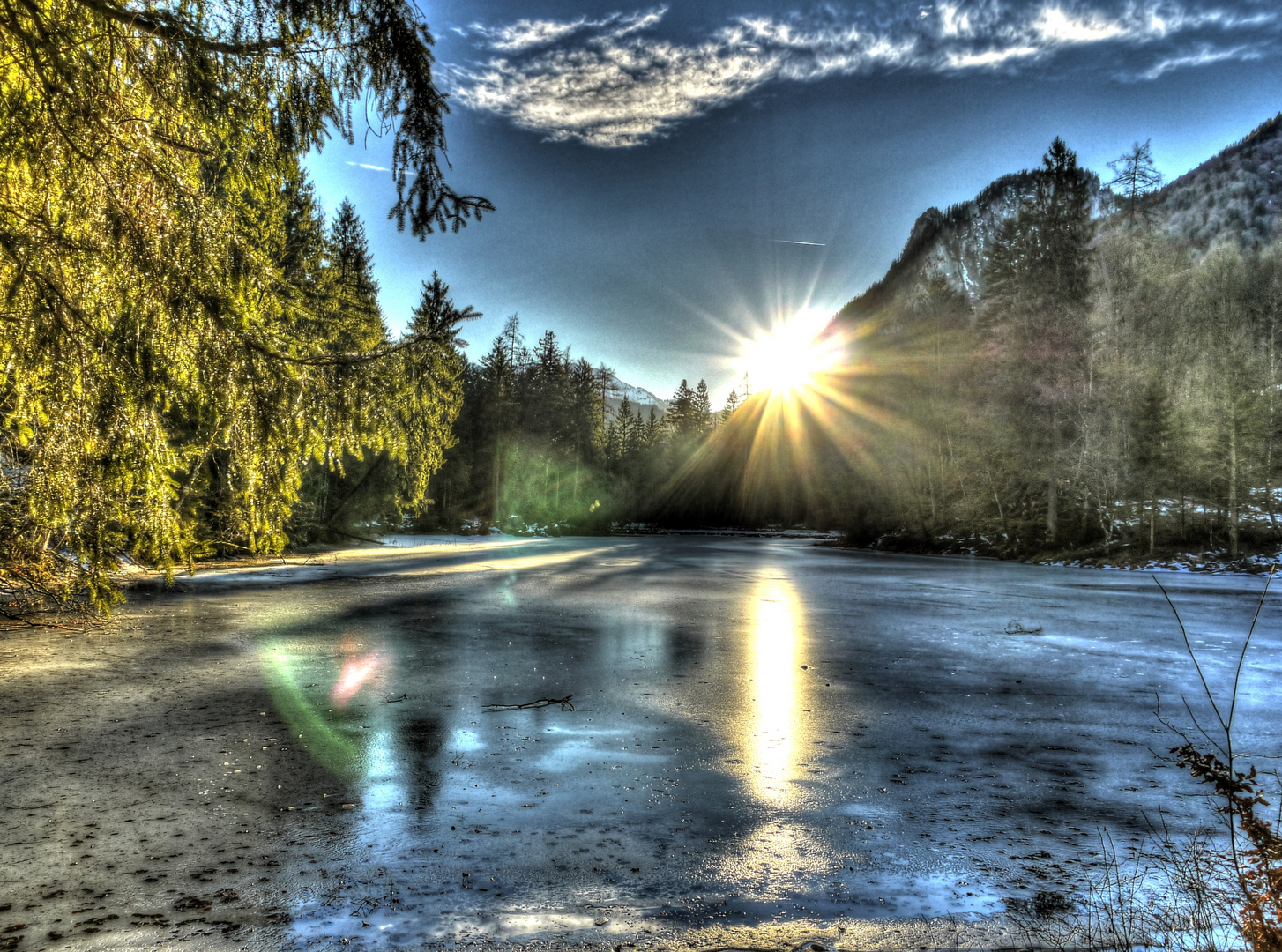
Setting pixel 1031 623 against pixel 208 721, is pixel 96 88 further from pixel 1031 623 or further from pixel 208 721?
pixel 1031 623

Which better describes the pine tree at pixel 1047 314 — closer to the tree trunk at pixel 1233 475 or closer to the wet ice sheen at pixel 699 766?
the tree trunk at pixel 1233 475

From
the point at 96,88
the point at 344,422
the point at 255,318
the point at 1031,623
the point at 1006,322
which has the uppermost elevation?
the point at 1006,322

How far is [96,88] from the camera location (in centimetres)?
396

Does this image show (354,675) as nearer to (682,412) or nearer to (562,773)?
(562,773)

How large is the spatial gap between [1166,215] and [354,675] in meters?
83.4

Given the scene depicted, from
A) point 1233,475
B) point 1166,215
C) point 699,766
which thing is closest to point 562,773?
point 699,766

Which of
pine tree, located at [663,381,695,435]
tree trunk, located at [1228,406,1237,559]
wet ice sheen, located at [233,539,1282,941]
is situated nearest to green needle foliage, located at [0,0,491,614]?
wet ice sheen, located at [233,539,1282,941]

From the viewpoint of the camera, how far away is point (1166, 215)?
6581cm

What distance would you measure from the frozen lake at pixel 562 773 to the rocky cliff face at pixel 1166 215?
4684cm

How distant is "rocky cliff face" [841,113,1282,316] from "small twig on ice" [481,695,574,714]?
49.8 m

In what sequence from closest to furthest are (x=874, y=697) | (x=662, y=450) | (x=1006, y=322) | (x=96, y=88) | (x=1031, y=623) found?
(x=96, y=88) < (x=874, y=697) < (x=1031, y=623) < (x=1006, y=322) < (x=662, y=450)

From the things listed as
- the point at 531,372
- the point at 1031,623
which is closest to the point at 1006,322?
the point at 1031,623

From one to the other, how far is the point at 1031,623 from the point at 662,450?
71.3m

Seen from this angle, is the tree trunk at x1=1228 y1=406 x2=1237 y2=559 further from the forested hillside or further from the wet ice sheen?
the wet ice sheen
